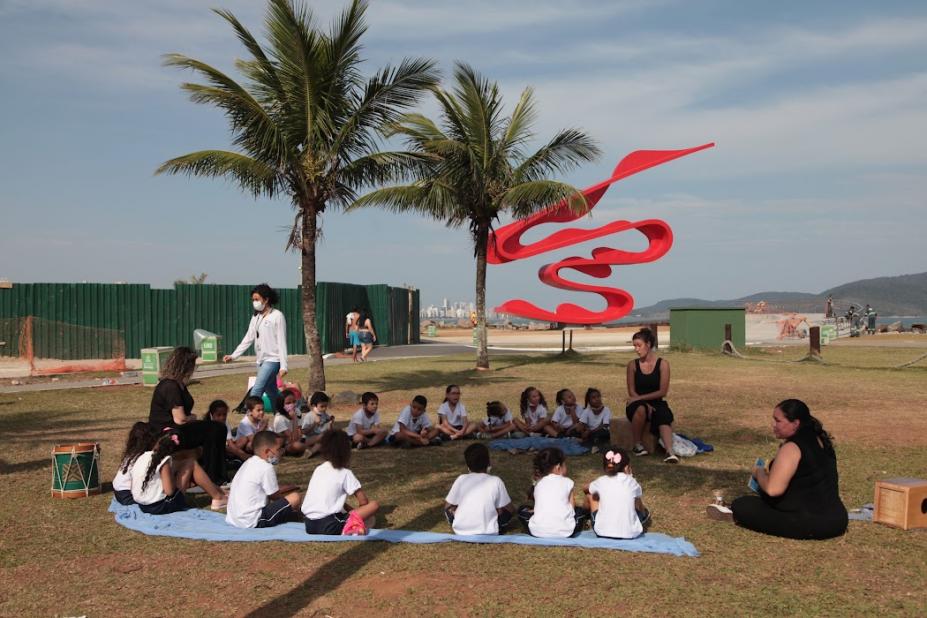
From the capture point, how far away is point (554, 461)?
249 inches

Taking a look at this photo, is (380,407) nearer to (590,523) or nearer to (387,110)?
(387,110)

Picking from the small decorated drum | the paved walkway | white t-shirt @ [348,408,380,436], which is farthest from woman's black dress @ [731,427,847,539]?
the paved walkway

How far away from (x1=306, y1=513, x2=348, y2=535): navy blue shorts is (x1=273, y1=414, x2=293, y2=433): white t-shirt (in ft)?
11.8

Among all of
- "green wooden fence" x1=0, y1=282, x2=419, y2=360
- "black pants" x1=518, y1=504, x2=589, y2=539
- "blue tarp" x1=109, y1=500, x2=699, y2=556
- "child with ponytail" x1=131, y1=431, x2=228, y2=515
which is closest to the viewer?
"blue tarp" x1=109, y1=500, x2=699, y2=556

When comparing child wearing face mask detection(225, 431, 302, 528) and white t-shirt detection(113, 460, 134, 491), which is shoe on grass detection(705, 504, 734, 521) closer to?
child wearing face mask detection(225, 431, 302, 528)

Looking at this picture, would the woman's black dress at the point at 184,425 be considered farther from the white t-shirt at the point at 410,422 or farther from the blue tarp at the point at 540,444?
the blue tarp at the point at 540,444

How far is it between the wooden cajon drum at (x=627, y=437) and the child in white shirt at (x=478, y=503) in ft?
11.7

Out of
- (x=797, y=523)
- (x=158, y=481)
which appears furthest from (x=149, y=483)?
(x=797, y=523)

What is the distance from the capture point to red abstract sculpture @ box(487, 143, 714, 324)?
2245 centimetres

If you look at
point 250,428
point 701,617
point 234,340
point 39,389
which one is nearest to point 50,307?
point 234,340

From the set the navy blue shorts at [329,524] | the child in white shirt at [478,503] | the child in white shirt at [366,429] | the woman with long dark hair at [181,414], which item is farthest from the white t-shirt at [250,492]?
the child in white shirt at [366,429]

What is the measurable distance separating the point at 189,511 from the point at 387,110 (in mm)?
9395

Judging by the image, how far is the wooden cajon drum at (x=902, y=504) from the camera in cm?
624

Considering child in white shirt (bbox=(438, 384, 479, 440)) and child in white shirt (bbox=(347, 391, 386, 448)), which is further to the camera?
child in white shirt (bbox=(438, 384, 479, 440))
